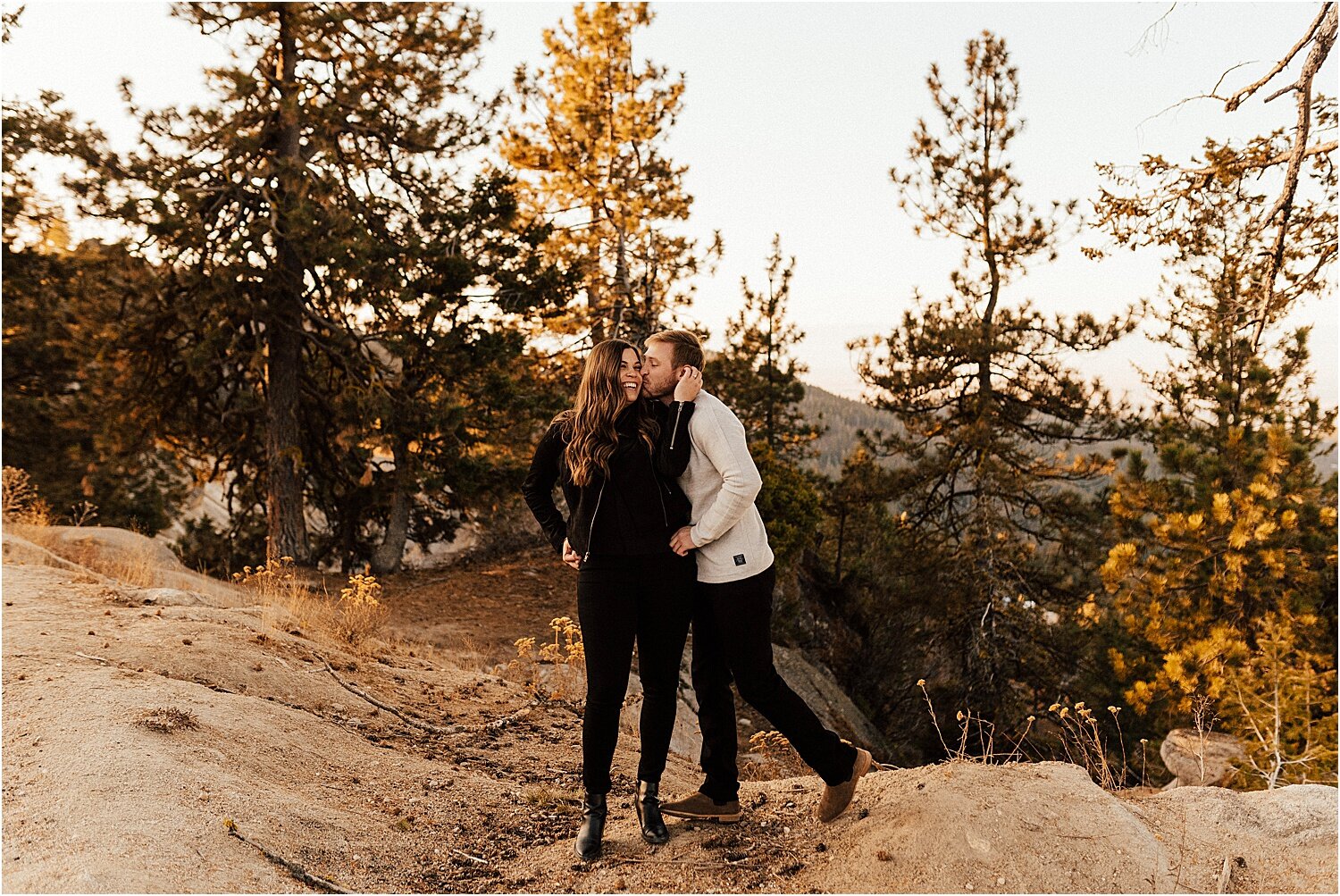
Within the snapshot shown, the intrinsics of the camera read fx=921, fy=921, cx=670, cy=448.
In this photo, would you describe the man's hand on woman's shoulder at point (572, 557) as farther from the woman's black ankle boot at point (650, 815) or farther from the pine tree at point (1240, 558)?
the pine tree at point (1240, 558)

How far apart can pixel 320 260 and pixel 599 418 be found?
37.3 feet

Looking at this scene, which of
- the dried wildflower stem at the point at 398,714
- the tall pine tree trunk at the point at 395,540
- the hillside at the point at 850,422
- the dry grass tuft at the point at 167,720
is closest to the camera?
the dry grass tuft at the point at 167,720

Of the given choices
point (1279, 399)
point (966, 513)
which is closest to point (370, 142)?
point (966, 513)

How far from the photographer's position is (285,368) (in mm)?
15156

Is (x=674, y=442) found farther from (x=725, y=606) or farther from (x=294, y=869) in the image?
(x=294, y=869)

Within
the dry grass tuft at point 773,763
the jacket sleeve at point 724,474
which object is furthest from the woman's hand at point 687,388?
the dry grass tuft at point 773,763

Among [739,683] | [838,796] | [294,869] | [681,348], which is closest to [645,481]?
[681,348]

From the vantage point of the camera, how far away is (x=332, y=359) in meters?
15.2

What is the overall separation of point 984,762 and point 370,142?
1363 cm

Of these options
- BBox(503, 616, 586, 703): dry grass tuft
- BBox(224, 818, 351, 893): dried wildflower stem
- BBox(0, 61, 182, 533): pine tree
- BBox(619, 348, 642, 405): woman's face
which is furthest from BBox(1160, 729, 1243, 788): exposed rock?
BBox(0, 61, 182, 533): pine tree

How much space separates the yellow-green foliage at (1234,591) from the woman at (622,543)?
31.9ft

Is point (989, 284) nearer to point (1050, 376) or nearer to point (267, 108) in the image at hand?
point (1050, 376)

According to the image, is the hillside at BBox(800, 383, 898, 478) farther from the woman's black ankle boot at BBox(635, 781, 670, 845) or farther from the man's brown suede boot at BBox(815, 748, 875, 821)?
the woman's black ankle boot at BBox(635, 781, 670, 845)

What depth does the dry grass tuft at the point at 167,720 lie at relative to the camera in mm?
4660
